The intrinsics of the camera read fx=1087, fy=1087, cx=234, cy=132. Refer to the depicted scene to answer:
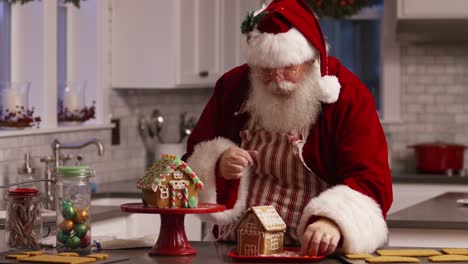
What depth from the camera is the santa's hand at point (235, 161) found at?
10.2ft

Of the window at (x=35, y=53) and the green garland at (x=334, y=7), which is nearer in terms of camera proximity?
the window at (x=35, y=53)

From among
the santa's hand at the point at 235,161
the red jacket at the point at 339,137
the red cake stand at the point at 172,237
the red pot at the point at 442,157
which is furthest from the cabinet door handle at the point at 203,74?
the red cake stand at the point at 172,237

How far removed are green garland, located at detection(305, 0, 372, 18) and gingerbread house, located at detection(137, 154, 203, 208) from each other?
12.7ft

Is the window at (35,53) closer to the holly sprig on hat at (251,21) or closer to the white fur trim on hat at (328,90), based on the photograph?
the holly sprig on hat at (251,21)

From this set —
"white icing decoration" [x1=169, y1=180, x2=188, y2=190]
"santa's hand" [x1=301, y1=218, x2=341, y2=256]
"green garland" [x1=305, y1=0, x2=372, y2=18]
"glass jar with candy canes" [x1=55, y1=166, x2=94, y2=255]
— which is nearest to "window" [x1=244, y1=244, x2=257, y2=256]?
"santa's hand" [x1=301, y1=218, x2=341, y2=256]

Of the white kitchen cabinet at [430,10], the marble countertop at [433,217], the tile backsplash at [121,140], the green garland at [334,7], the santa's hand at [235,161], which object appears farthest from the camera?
the green garland at [334,7]

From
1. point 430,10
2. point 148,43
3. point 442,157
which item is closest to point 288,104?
point 148,43

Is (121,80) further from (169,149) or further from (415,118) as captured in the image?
(415,118)

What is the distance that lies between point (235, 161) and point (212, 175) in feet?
0.54

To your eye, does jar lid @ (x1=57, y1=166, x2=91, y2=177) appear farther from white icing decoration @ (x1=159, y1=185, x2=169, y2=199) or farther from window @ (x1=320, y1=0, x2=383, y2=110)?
window @ (x1=320, y1=0, x2=383, y2=110)

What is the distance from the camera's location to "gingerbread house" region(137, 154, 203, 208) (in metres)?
2.88

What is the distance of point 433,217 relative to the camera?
430 centimetres

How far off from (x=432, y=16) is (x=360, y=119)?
330cm

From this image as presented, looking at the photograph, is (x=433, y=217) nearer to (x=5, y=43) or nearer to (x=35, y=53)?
(x=35, y=53)
